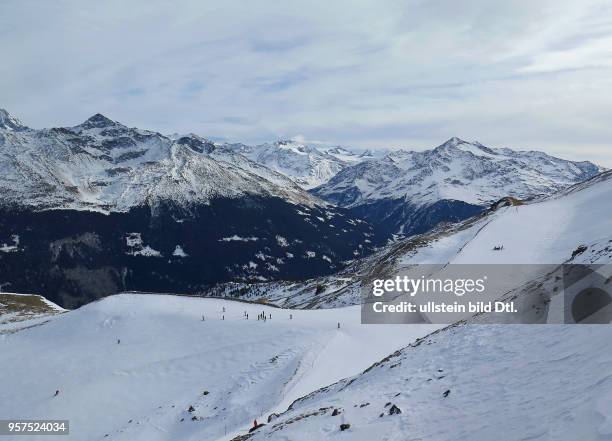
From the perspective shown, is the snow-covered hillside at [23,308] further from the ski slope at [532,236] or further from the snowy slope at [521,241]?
the ski slope at [532,236]

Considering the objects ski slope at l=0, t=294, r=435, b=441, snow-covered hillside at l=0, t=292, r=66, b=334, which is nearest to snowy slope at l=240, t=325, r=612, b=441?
ski slope at l=0, t=294, r=435, b=441

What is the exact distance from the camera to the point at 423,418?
17.7 m

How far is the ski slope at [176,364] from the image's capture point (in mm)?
35219

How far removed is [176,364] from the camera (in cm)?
4356

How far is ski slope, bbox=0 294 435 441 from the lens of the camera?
116ft

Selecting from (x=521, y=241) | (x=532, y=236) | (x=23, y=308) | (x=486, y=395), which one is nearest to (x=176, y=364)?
(x=486, y=395)

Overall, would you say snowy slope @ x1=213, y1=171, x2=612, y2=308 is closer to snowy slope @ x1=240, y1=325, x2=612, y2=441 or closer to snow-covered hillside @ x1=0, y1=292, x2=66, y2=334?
snowy slope @ x1=240, y1=325, x2=612, y2=441

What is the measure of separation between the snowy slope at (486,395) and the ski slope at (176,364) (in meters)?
11.4

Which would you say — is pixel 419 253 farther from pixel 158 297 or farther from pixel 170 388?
pixel 170 388

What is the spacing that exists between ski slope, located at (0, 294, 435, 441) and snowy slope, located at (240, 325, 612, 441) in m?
11.4

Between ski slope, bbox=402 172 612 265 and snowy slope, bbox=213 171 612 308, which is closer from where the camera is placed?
snowy slope, bbox=213 171 612 308

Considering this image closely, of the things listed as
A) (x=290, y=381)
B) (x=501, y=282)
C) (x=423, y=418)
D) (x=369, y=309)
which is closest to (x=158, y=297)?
(x=369, y=309)

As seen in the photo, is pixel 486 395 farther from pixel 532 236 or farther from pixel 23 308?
pixel 23 308

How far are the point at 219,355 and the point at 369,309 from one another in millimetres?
21228
